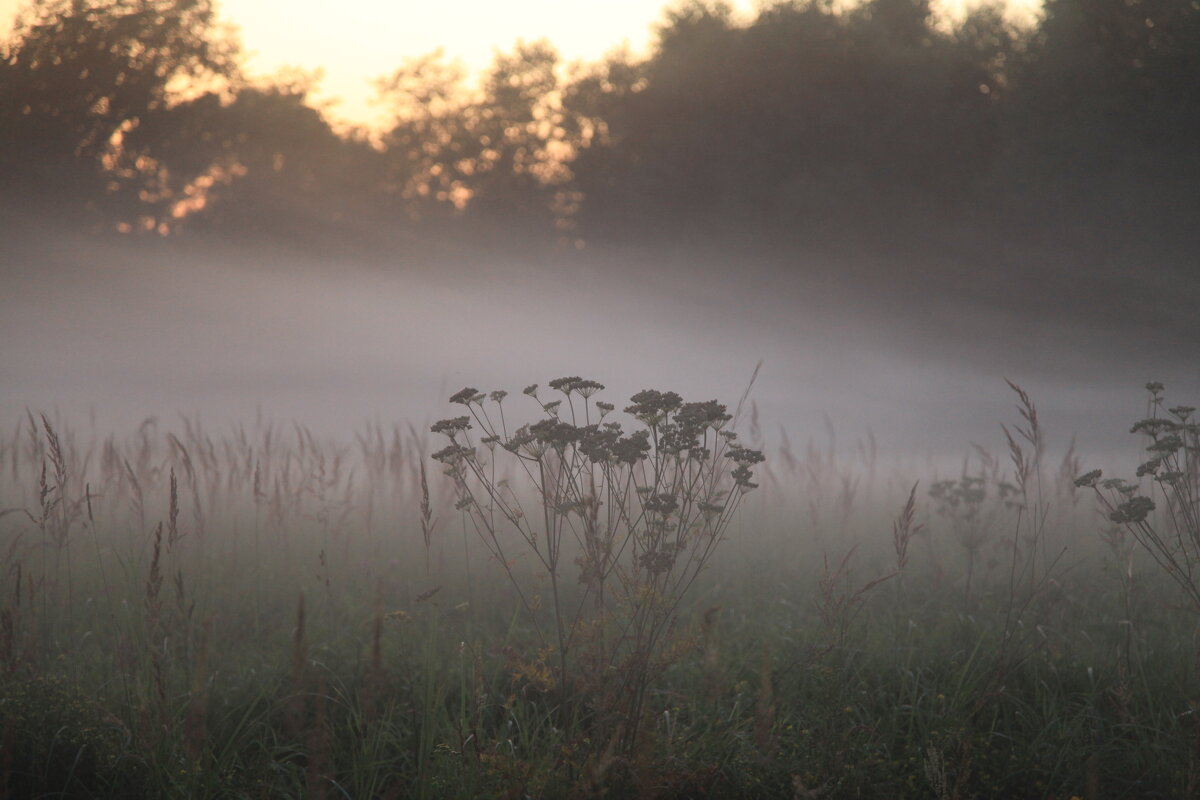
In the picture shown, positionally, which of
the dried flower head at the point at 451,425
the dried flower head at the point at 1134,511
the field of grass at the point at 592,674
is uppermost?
the dried flower head at the point at 451,425

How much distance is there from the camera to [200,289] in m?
12.2

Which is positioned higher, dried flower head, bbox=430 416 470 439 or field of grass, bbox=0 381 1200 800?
dried flower head, bbox=430 416 470 439

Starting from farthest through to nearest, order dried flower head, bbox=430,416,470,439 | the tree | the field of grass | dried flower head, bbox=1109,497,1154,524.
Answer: the tree → dried flower head, bbox=1109,497,1154,524 → dried flower head, bbox=430,416,470,439 → the field of grass

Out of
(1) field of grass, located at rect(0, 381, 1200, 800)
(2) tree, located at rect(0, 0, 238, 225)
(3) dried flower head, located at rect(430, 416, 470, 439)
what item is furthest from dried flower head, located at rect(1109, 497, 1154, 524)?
(2) tree, located at rect(0, 0, 238, 225)

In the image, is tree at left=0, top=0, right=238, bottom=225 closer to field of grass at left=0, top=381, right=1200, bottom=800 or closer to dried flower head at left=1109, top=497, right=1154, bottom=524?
field of grass at left=0, top=381, right=1200, bottom=800

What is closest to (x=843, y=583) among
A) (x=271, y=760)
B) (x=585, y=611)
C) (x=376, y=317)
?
(x=585, y=611)

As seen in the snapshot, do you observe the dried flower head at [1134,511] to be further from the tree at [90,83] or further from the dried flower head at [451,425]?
the tree at [90,83]

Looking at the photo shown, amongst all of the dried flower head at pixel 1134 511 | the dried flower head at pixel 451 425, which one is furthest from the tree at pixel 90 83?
the dried flower head at pixel 1134 511

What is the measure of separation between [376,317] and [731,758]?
12.0 meters

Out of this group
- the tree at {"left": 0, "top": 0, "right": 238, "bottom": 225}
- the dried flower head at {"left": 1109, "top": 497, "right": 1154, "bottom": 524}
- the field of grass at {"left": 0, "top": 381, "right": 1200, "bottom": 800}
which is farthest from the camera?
the tree at {"left": 0, "top": 0, "right": 238, "bottom": 225}

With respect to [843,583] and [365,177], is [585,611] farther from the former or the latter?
[365,177]

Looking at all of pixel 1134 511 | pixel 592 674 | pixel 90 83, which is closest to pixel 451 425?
pixel 592 674

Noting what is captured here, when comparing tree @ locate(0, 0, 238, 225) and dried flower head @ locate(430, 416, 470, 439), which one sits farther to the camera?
tree @ locate(0, 0, 238, 225)

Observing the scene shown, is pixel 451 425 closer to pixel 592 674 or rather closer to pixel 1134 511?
pixel 592 674
